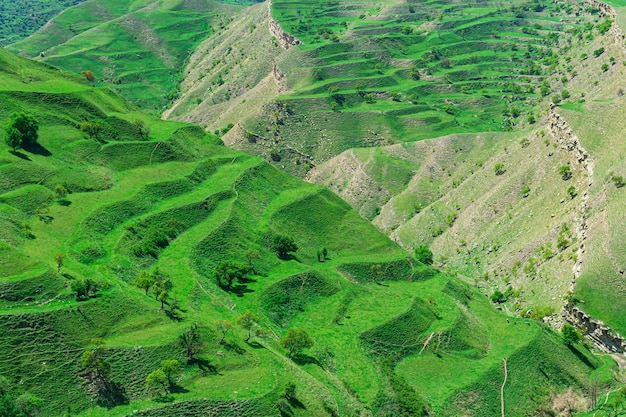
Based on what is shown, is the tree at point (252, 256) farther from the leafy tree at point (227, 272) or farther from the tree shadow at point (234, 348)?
the tree shadow at point (234, 348)

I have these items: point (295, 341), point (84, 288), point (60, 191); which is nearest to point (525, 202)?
point (295, 341)

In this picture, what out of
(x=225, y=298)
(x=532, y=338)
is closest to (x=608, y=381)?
(x=532, y=338)

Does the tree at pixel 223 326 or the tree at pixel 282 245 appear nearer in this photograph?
the tree at pixel 223 326

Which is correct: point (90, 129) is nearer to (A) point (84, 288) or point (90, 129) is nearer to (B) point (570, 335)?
(A) point (84, 288)

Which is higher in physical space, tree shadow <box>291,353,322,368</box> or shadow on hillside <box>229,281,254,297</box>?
tree shadow <box>291,353,322,368</box>

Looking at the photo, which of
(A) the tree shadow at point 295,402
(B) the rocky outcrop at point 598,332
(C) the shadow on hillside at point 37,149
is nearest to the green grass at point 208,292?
(A) the tree shadow at point 295,402

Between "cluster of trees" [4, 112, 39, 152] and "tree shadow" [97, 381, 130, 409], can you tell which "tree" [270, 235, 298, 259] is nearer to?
"tree shadow" [97, 381, 130, 409]

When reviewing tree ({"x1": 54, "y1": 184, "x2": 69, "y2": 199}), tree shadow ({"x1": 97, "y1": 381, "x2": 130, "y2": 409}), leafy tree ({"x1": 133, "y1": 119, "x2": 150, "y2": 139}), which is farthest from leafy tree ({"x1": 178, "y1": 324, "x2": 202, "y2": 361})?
leafy tree ({"x1": 133, "y1": 119, "x2": 150, "y2": 139})
